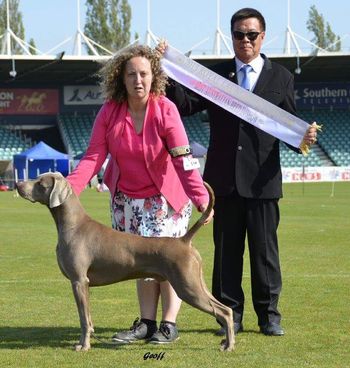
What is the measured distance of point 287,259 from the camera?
1311 cm

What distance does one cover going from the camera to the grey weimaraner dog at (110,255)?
607cm

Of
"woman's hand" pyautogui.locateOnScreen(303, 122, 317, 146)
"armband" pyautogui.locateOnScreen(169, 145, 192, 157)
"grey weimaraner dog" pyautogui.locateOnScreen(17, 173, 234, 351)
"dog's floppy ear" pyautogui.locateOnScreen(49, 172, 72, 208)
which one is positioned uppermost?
"woman's hand" pyautogui.locateOnScreen(303, 122, 317, 146)

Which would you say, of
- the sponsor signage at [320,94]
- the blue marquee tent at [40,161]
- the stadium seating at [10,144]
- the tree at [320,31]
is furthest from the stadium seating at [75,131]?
the tree at [320,31]

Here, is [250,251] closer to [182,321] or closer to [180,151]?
[182,321]

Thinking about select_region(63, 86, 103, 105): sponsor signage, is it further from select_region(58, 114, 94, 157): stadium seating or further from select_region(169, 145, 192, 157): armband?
select_region(169, 145, 192, 157): armband

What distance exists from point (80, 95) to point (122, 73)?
50906mm

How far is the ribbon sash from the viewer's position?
690cm

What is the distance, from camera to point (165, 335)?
6711 millimetres

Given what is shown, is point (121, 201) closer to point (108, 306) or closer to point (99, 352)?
point (99, 352)

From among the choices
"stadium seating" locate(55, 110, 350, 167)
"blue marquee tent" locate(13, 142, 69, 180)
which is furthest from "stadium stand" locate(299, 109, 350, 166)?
"blue marquee tent" locate(13, 142, 69, 180)

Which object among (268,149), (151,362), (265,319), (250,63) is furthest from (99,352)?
(250,63)

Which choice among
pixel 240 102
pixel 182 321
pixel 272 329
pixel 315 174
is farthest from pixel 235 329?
pixel 315 174

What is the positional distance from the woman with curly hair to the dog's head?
0.36 m

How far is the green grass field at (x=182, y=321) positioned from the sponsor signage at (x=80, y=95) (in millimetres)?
42388
